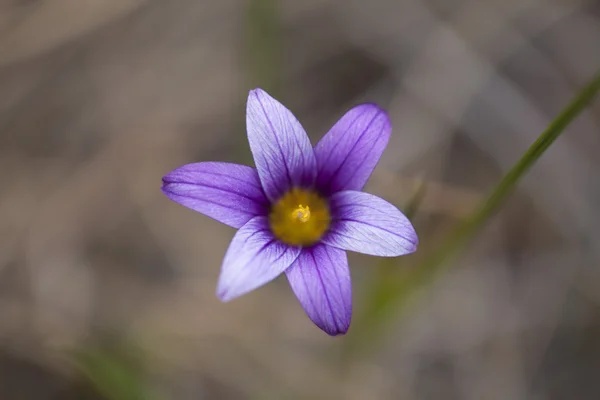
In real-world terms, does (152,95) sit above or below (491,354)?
above

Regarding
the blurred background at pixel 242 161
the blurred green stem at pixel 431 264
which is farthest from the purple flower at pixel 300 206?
the blurred background at pixel 242 161

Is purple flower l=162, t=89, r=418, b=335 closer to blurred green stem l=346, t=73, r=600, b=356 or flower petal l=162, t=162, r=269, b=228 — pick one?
flower petal l=162, t=162, r=269, b=228

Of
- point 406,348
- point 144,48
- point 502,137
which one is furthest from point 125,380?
point 502,137

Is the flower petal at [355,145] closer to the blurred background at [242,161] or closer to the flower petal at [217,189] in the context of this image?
the flower petal at [217,189]

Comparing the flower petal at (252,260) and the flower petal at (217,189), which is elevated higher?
the flower petal at (217,189)

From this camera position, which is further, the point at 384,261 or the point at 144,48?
the point at 144,48

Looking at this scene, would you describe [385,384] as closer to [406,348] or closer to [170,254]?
[406,348]

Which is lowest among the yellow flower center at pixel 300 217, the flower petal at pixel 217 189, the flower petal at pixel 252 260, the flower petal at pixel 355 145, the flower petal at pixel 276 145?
the flower petal at pixel 252 260
